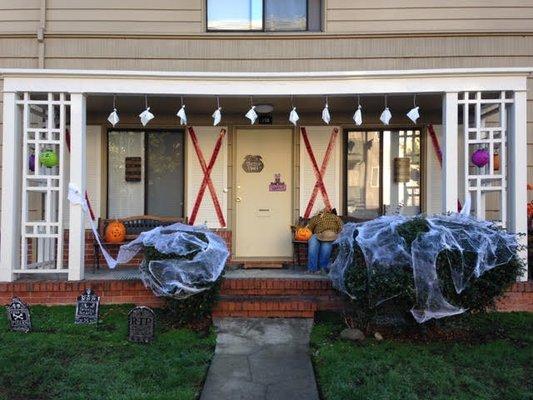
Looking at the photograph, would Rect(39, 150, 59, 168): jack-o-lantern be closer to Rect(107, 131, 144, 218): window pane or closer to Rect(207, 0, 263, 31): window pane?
Rect(107, 131, 144, 218): window pane

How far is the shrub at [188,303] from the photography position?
5.65 m

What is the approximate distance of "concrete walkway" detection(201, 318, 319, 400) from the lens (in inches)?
171

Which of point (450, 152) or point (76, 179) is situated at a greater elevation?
point (450, 152)

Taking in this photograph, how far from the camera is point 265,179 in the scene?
867 centimetres

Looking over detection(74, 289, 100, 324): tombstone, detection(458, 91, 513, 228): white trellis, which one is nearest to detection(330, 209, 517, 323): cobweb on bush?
detection(458, 91, 513, 228): white trellis

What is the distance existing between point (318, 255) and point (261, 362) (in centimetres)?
280

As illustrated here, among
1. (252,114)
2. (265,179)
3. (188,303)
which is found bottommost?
(188,303)

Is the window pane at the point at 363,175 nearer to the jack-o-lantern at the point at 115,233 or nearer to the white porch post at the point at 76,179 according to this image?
the jack-o-lantern at the point at 115,233

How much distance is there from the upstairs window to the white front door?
5.40 feet

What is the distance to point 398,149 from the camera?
8.70m

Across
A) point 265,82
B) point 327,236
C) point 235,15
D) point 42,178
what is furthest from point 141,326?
point 235,15

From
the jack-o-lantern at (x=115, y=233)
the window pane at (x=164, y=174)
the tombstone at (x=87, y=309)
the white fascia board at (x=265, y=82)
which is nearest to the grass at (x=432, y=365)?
the tombstone at (x=87, y=309)

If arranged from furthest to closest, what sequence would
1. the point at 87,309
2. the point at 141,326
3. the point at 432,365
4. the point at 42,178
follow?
the point at 42,178
the point at 87,309
the point at 141,326
the point at 432,365

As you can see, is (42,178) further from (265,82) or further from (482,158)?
(482,158)
